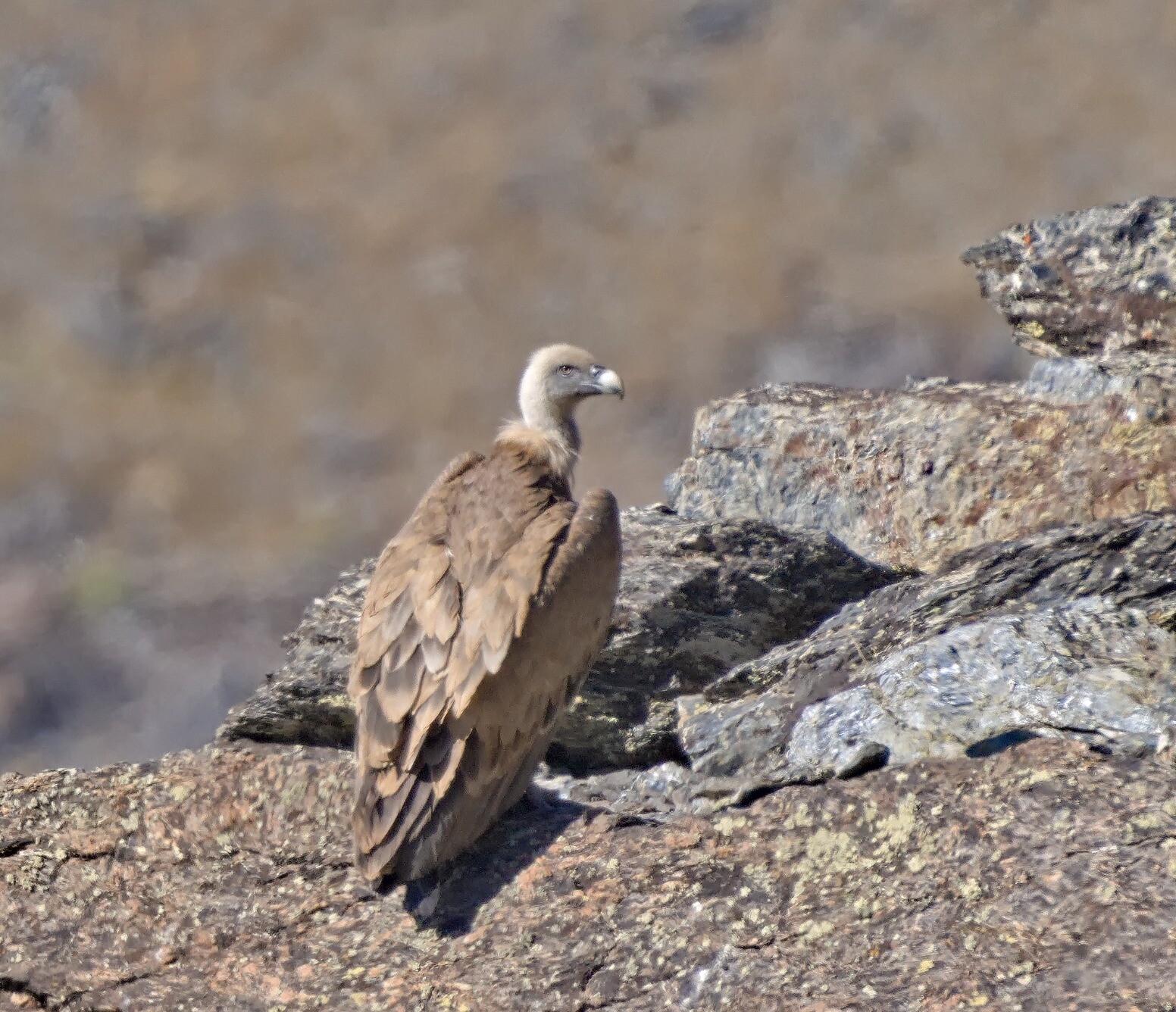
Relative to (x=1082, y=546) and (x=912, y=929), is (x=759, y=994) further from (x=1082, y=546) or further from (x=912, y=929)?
(x=1082, y=546)

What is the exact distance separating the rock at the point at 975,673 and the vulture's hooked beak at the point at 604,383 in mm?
2388

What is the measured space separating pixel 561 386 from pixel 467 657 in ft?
10.2

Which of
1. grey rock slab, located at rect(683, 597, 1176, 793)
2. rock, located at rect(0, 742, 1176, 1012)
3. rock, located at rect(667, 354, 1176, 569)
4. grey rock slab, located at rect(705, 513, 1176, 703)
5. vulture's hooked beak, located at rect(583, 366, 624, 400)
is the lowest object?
rock, located at rect(0, 742, 1176, 1012)

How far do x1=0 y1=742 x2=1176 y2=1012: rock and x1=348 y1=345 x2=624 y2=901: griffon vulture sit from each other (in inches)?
11.6

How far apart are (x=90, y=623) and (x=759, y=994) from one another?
3841 centimetres

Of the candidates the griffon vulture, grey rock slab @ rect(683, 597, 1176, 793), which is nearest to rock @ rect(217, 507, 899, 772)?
the griffon vulture

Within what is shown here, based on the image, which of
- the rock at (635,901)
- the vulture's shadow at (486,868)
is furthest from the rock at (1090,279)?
the vulture's shadow at (486,868)

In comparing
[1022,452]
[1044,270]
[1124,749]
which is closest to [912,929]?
[1124,749]

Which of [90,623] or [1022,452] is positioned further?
[90,623]

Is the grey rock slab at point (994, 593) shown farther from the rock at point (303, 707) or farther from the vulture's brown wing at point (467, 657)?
the rock at point (303, 707)

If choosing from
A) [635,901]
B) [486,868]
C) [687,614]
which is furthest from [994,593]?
[486,868]

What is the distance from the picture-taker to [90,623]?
40969 mm

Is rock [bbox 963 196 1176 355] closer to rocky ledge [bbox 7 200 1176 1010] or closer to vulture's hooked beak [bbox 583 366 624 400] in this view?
rocky ledge [bbox 7 200 1176 1010]

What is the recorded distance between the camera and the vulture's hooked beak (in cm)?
901
